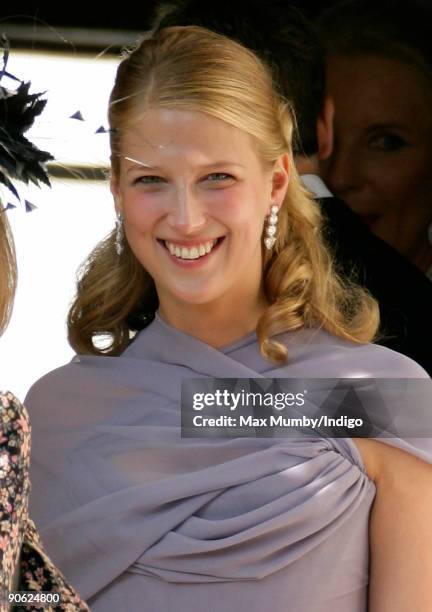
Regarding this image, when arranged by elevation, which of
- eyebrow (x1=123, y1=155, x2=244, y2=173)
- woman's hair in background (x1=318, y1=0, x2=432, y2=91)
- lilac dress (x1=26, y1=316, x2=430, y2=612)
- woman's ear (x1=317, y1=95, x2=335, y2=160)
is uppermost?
woman's hair in background (x1=318, y1=0, x2=432, y2=91)

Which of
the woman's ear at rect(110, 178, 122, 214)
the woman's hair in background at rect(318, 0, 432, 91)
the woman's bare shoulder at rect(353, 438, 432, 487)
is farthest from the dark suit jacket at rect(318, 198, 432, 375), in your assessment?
the woman's hair in background at rect(318, 0, 432, 91)

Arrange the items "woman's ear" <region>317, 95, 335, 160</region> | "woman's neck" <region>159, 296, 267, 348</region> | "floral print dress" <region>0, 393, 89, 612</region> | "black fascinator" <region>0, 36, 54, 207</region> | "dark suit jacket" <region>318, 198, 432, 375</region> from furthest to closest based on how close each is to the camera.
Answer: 1. "woman's ear" <region>317, 95, 335, 160</region>
2. "dark suit jacket" <region>318, 198, 432, 375</region>
3. "woman's neck" <region>159, 296, 267, 348</region>
4. "black fascinator" <region>0, 36, 54, 207</region>
5. "floral print dress" <region>0, 393, 89, 612</region>

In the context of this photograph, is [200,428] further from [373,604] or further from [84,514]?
[373,604]

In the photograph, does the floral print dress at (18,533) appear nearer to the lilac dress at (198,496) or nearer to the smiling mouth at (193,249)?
the lilac dress at (198,496)

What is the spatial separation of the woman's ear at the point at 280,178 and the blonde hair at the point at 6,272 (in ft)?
2.22

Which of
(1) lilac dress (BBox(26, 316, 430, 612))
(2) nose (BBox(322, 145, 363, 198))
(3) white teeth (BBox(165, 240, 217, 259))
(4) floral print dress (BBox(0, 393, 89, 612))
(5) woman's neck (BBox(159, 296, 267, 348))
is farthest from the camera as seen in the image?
(2) nose (BBox(322, 145, 363, 198))

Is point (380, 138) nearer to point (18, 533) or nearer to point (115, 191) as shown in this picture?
point (115, 191)

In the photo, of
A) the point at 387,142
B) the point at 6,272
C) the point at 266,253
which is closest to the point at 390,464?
the point at 266,253

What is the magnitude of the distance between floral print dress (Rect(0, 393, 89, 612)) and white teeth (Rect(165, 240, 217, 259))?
68 centimetres

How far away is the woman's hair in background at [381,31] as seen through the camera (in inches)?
136

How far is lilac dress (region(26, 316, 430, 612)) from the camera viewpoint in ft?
7.43

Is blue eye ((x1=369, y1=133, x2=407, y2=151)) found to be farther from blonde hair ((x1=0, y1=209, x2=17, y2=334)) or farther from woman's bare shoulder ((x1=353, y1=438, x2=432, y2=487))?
blonde hair ((x1=0, y1=209, x2=17, y2=334))

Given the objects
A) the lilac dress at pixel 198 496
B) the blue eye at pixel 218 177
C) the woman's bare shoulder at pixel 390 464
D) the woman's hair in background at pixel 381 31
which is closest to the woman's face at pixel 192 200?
the blue eye at pixel 218 177

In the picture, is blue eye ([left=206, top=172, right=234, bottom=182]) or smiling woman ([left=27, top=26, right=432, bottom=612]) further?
blue eye ([left=206, top=172, right=234, bottom=182])
